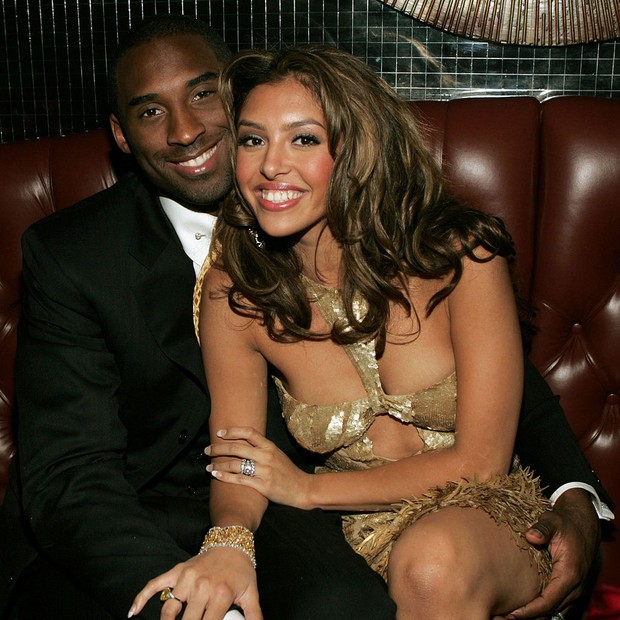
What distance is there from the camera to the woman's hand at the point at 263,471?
5.18 ft

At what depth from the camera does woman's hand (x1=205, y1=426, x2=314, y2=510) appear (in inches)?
62.2

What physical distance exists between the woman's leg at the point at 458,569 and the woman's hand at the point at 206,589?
0.23 metres

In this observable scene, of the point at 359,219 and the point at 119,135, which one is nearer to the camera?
the point at 359,219

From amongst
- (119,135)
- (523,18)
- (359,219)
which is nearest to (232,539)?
(359,219)

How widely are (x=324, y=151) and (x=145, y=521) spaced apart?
0.73 meters

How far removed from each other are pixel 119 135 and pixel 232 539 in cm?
93

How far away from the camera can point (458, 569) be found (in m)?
1.31

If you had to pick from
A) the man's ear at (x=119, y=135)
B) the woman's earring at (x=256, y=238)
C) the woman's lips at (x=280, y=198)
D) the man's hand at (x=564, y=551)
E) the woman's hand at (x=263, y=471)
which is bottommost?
the man's hand at (x=564, y=551)

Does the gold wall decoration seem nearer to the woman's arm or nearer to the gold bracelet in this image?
the woman's arm

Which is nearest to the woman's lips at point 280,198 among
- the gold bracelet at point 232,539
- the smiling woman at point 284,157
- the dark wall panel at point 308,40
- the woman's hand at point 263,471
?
the smiling woman at point 284,157

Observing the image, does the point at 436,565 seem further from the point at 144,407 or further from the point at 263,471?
the point at 144,407

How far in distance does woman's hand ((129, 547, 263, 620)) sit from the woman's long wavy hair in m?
0.47

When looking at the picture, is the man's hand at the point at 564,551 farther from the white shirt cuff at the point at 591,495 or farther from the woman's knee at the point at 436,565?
the woman's knee at the point at 436,565

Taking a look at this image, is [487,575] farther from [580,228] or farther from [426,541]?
[580,228]
